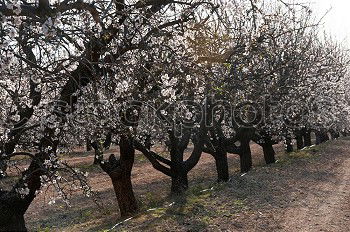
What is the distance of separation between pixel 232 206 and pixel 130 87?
6.05 meters

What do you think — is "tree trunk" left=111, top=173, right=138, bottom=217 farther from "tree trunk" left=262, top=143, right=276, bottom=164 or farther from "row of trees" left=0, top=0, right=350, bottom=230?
"tree trunk" left=262, top=143, right=276, bottom=164

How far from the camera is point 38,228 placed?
14312 millimetres

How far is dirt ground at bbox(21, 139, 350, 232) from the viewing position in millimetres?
11664

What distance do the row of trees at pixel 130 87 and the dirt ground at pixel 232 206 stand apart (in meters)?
1.27

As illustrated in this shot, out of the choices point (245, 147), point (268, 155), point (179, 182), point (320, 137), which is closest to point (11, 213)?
point (179, 182)

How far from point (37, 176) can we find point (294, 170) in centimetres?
1535

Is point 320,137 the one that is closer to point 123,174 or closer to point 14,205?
point 123,174

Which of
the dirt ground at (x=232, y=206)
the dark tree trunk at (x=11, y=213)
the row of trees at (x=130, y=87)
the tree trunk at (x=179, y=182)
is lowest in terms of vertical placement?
the dirt ground at (x=232, y=206)

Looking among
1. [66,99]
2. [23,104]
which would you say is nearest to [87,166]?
[23,104]

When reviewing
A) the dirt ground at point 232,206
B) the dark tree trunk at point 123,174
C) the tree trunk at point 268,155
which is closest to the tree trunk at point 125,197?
the dark tree trunk at point 123,174

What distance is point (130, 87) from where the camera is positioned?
952cm

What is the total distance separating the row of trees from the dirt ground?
127cm

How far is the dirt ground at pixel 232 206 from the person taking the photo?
11.7m

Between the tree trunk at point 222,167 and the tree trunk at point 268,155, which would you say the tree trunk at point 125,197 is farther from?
the tree trunk at point 268,155
